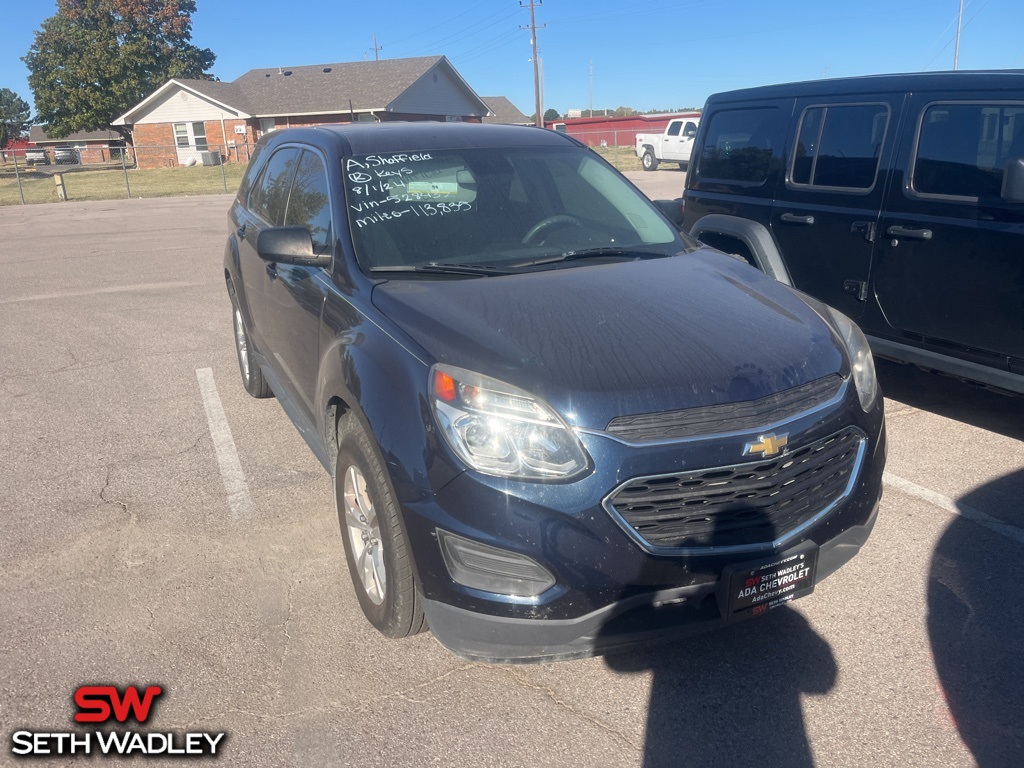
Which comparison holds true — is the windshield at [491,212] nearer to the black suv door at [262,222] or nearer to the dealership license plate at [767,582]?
the black suv door at [262,222]

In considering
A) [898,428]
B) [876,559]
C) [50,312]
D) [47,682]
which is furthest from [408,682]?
[50,312]

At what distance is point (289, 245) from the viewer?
3557 mm

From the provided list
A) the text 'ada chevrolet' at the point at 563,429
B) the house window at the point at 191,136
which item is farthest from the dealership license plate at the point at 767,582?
the house window at the point at 191,136

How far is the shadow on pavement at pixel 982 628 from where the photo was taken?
266 cm

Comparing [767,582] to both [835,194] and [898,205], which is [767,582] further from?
[835,194]

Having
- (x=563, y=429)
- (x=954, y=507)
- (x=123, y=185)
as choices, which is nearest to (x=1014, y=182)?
(x=954, y=507)

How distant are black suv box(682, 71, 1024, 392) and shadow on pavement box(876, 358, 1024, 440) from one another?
47cm

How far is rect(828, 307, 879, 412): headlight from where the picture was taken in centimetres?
307

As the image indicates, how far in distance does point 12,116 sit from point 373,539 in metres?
114

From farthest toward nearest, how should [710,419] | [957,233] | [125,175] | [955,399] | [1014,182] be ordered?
[125,175] → [955,399] → [957,233] → [1014,182] → [710,419]

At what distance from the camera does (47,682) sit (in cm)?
298

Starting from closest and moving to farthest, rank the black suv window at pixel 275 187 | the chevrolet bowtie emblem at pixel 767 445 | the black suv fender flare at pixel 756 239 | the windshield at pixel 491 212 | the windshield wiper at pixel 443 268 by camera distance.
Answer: the chevrolet bowtie emblem at pixel 767 445 → the windshield wiper at pixel 443 268 → the windshield at pixel 491 212 → the black suv window at pixel 275 187 → the black suv fender flare at pixel 756 239

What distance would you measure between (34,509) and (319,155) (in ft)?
7.56

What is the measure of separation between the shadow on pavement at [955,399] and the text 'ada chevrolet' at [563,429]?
250cm
